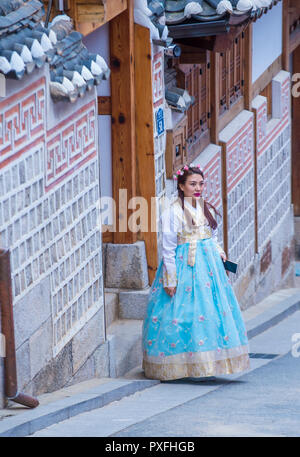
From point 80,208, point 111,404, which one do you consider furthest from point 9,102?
point 111,404

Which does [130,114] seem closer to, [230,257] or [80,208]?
[80,208]

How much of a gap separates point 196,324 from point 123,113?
224cm

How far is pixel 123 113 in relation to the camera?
973 centimetres

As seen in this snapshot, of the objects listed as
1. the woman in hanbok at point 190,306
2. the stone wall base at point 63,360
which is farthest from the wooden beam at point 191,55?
the stone wall base at point 63,360

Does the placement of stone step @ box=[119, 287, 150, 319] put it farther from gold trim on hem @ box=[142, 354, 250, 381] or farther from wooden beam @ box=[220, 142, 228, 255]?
wooden beam @ box=[220, 142, 228, 255]

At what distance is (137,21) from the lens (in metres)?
9.73

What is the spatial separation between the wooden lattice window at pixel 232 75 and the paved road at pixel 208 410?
4207 mm

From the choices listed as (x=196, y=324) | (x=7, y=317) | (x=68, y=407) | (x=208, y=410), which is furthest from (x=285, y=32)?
(x=7, y=317)

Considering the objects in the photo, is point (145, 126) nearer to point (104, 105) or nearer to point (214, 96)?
point (104, 105)

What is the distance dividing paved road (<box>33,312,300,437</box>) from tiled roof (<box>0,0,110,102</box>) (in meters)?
2.20

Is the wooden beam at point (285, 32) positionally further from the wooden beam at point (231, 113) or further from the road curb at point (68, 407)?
the road curb at point (68, 407)

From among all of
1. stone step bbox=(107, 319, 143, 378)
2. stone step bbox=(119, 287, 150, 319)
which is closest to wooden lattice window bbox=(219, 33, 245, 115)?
stone step bbox=(119, 287, 150, 319)

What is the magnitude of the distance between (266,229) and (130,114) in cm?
536

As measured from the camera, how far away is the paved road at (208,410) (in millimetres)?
6637
